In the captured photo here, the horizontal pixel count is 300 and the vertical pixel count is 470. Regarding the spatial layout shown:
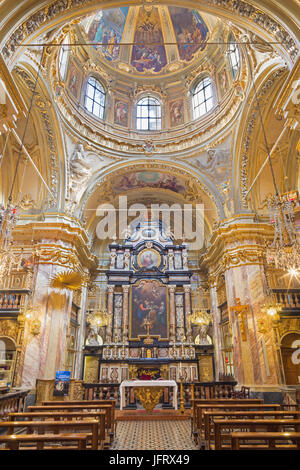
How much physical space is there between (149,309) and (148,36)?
15.5 m

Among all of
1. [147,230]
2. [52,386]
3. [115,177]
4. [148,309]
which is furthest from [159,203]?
[52,386]

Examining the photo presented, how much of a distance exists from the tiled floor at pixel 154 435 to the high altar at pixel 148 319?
5.72 m

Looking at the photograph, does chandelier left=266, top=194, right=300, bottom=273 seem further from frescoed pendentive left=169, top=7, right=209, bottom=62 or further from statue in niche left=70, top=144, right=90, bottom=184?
frescoed pendentive left=169, top=7, right=209, bottom=62

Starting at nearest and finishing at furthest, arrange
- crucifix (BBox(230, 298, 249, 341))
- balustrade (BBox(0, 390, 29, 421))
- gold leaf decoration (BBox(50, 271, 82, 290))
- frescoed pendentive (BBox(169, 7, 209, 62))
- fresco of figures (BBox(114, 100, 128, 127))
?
balustrade (BBox(0, 390, 29, 421)) → crucifix (BBox(230, 298, 249, 341)) → gold leaf decoration (BBox(50, 271, 82, 290)) → frescoed pendentive (BBox(169, 7, 209, 62)) → fresco of figures (BBox(114, 100, 128, 127))

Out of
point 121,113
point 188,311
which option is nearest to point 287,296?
point 188,311

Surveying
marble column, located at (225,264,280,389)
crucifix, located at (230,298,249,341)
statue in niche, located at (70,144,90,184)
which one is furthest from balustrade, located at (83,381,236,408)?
statue in niche, located at (70,144,90,184)

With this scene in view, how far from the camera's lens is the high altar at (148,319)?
14.9m

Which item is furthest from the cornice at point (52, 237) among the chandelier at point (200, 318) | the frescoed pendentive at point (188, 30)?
the frescoed pendentive at point (188, 30)

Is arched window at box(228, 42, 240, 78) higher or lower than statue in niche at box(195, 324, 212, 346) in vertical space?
higher

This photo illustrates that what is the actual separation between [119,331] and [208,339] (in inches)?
191

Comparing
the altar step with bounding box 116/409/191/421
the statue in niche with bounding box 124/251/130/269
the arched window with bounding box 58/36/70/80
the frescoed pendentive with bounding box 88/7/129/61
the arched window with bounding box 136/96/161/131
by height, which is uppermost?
the frescoed pendentive with bounding box 88/7/129/61

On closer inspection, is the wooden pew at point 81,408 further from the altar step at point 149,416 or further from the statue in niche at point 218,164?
the statue in niche at point 218,164

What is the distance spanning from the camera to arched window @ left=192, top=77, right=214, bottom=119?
15505mm
